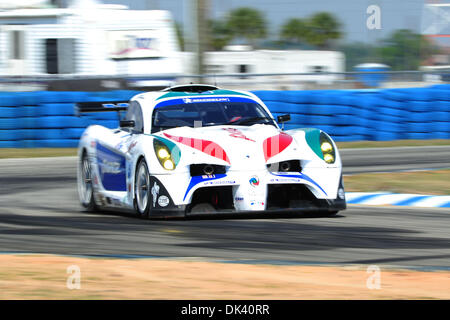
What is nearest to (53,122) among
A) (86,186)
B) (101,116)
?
(101,116)

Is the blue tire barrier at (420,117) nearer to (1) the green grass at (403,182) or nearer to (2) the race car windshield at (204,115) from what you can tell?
(1) the green grass at (403,182)

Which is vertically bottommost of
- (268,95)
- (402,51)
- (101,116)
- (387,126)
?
(387,126)

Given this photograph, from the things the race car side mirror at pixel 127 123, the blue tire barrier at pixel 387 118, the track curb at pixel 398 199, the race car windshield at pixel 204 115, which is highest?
the race car windshield at pixel 204 115

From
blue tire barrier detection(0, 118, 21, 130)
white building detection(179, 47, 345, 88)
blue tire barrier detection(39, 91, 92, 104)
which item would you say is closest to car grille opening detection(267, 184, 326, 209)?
blue tire barrier detection(39, 91, 92, 104)

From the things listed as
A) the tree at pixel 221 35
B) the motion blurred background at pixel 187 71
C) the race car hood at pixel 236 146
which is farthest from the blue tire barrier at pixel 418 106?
the tree at pixel 221 35

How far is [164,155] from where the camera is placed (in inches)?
293

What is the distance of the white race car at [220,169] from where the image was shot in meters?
7.36

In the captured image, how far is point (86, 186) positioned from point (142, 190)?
6.29 ft

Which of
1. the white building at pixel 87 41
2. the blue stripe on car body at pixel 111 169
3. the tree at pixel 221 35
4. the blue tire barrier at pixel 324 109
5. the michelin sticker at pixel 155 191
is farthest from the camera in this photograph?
the tree at pixel 221 35

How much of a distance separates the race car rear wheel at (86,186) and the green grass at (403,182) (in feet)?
9.89

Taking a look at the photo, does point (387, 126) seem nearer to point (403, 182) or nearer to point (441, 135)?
point (441, 135)

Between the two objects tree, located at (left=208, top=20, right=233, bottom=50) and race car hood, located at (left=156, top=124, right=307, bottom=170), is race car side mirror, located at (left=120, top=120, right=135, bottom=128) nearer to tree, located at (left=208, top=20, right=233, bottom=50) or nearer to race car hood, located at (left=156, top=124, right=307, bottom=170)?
race car hood, located at (left=156, top=124, right=307, bottom=170)

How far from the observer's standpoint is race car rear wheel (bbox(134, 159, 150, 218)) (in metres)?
7.51
